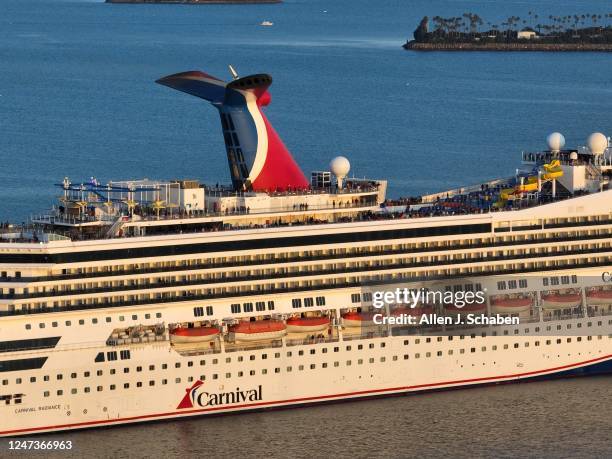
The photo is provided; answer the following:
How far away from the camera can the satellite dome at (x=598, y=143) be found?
2142 inches

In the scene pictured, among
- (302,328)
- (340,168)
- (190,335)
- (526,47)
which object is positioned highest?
(526,47)

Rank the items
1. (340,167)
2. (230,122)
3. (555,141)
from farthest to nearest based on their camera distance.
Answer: (555,141)
(340,167)
(230,122)

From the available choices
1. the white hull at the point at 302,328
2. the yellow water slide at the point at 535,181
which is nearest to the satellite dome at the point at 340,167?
the yellow water slide at the point at 535,181

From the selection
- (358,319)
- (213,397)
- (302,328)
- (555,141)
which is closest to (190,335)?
(213,397)

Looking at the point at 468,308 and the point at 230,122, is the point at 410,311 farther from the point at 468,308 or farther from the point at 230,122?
the point at 230,122

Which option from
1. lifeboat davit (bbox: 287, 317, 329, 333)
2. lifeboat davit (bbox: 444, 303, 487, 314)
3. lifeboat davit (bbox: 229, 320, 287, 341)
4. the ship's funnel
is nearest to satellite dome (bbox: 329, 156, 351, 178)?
the ship's funnel

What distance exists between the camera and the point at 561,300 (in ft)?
165

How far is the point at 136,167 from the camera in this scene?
8475 cm

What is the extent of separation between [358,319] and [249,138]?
7000 mm

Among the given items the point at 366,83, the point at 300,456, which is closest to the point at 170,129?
the point at 366,83

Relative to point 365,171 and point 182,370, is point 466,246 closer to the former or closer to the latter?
point 182,370

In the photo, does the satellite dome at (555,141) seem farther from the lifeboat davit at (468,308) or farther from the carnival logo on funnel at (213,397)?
the carnival logo on funnel at (213,397)

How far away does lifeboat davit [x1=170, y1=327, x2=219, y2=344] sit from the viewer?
45.4 m

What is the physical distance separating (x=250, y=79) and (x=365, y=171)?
33618 millimetres
